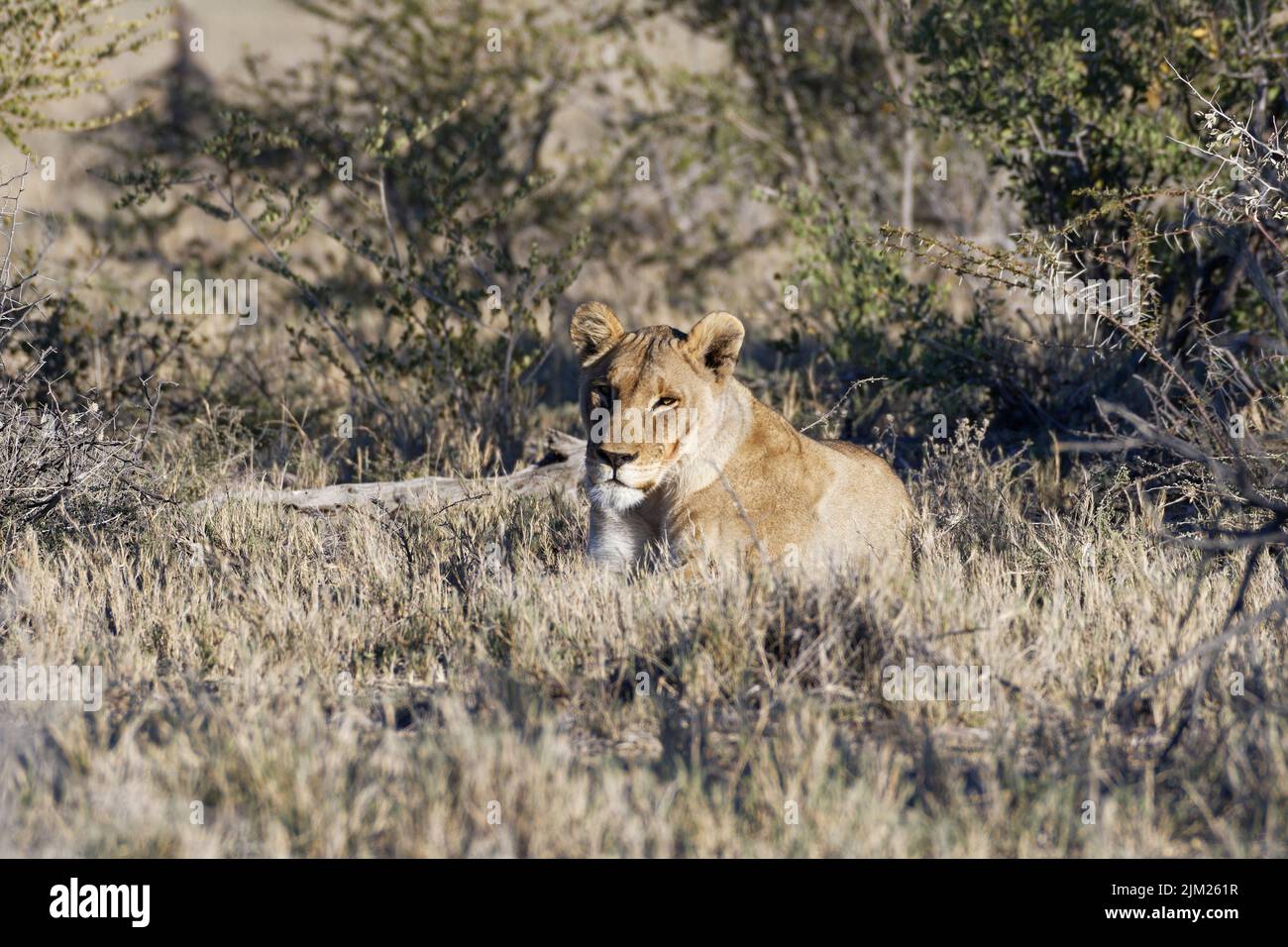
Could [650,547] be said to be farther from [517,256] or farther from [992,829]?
[517,256]

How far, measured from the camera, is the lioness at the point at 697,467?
543 centimetres

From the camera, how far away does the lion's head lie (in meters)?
5.40

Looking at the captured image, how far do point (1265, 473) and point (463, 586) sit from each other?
12.1ft

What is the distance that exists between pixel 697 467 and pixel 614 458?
1.35 feet

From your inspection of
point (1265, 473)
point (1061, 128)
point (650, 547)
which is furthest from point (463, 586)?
point (1061, 128)

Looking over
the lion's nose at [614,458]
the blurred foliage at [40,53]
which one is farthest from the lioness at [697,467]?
the blurred foliage at [40,53]

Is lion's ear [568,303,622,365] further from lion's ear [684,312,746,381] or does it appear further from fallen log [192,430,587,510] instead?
fallen log [192,430,587,510]

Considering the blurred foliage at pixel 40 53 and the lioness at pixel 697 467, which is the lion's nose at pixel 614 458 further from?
the blurred foliage at pixel 40 53

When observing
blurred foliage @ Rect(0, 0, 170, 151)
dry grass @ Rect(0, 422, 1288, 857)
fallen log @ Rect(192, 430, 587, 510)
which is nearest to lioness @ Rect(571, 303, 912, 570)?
dry grass @ Rect(0, 422, 1288, 857)

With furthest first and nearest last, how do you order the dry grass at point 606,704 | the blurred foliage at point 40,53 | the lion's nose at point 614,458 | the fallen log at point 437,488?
the blurred foliage at point 40,53 < the fallen log at point 437,488 < the lion's nose at point 614,458 < the dry grass at point 606,704

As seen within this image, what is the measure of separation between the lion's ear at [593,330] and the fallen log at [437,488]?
4.75ft

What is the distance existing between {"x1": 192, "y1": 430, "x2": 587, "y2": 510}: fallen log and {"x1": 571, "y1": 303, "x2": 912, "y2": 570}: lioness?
155 cm

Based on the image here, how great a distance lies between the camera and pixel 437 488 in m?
7.44

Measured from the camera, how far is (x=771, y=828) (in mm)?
3676
